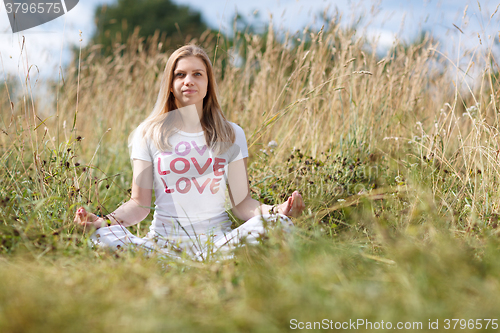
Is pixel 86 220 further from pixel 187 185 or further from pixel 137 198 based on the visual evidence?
pixel 187 185

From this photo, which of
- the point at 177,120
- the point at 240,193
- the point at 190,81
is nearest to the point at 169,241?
the point at 240,193

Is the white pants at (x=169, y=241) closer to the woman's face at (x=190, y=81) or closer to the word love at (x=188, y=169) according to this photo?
the word love at (x=188, y=169)

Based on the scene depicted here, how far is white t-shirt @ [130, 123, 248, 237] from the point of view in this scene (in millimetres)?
1924

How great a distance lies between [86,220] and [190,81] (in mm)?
876

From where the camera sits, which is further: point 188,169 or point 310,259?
point 188,169

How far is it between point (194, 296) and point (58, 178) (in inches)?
45.4

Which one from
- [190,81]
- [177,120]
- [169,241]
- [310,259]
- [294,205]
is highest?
[190,81]

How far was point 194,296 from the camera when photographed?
1157 millimetres

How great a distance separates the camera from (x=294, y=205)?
173 cm

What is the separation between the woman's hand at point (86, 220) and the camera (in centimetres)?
164

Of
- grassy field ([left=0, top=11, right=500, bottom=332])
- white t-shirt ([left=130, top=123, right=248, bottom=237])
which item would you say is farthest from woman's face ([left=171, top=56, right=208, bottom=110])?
grassy field ([left=0, top=11, right=500, bottom=332])

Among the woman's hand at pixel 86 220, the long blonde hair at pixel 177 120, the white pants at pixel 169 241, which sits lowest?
the white pants at pixel 169 241

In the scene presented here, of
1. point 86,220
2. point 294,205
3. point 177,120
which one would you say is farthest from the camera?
point 177,120

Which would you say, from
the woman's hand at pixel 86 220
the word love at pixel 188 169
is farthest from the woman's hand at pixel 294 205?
the woman's hand at pixel 86 220
